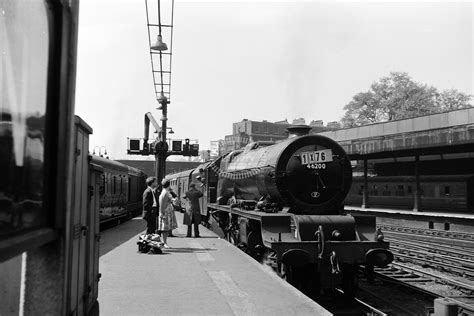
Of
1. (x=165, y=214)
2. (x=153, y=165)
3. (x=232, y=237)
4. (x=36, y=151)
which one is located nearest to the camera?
(x=36, y=151)

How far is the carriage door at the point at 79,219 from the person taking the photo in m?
3.01

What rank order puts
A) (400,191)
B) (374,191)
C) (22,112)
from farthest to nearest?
1. (374,191)
2. (400,191)
3. (22,112)

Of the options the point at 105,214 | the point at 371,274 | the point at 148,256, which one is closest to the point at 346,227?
the point at 371,274

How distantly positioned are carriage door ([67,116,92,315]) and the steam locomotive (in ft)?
14.3

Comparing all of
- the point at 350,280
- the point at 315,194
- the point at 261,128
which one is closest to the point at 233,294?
the point at 350,280

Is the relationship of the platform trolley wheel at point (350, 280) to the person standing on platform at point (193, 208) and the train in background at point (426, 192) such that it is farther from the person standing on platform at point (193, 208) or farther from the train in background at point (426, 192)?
the train in background at point (426, 192)

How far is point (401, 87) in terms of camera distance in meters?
56.4

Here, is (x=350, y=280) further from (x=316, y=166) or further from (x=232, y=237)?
(x=232, y=237)

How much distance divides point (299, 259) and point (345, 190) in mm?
2125

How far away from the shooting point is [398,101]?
55.9m

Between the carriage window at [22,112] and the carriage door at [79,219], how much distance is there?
3.90ft

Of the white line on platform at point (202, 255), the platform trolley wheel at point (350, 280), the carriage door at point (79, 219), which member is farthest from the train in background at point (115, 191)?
the carriage door at point (79, 219)

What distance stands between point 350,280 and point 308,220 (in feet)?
4.32

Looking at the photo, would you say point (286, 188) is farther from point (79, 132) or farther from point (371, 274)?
point (79, 132)
